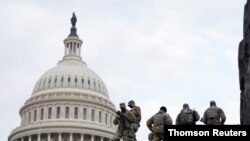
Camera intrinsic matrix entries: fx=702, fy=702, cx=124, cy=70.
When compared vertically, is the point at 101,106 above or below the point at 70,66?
below

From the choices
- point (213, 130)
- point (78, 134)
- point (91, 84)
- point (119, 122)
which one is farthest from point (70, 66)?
point (213, 130)

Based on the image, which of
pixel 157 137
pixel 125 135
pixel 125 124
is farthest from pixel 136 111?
pixel 157 137

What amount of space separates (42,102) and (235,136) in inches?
4524

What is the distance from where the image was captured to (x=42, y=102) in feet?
421

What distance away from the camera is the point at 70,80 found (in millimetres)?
131000

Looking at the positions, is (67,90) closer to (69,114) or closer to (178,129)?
(69,114)

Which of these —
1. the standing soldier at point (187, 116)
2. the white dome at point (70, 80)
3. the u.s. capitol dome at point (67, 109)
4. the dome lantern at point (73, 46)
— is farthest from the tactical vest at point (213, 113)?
the dome lantern at point (73, 46)

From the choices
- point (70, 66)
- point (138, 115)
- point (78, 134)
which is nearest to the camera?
point (138, 115)

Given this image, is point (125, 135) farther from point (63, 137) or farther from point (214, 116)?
point (63, 137)

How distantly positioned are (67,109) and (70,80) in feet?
19.3

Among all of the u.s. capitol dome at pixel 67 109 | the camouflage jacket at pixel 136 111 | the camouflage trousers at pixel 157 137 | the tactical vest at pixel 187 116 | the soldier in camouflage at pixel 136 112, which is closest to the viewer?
the tactical vest at pixel 187 116

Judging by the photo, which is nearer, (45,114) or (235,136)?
(235,136)

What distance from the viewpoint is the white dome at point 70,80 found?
129750 millimetres

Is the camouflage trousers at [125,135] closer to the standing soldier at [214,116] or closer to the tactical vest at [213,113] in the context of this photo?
the standing soldier at [214,116]
